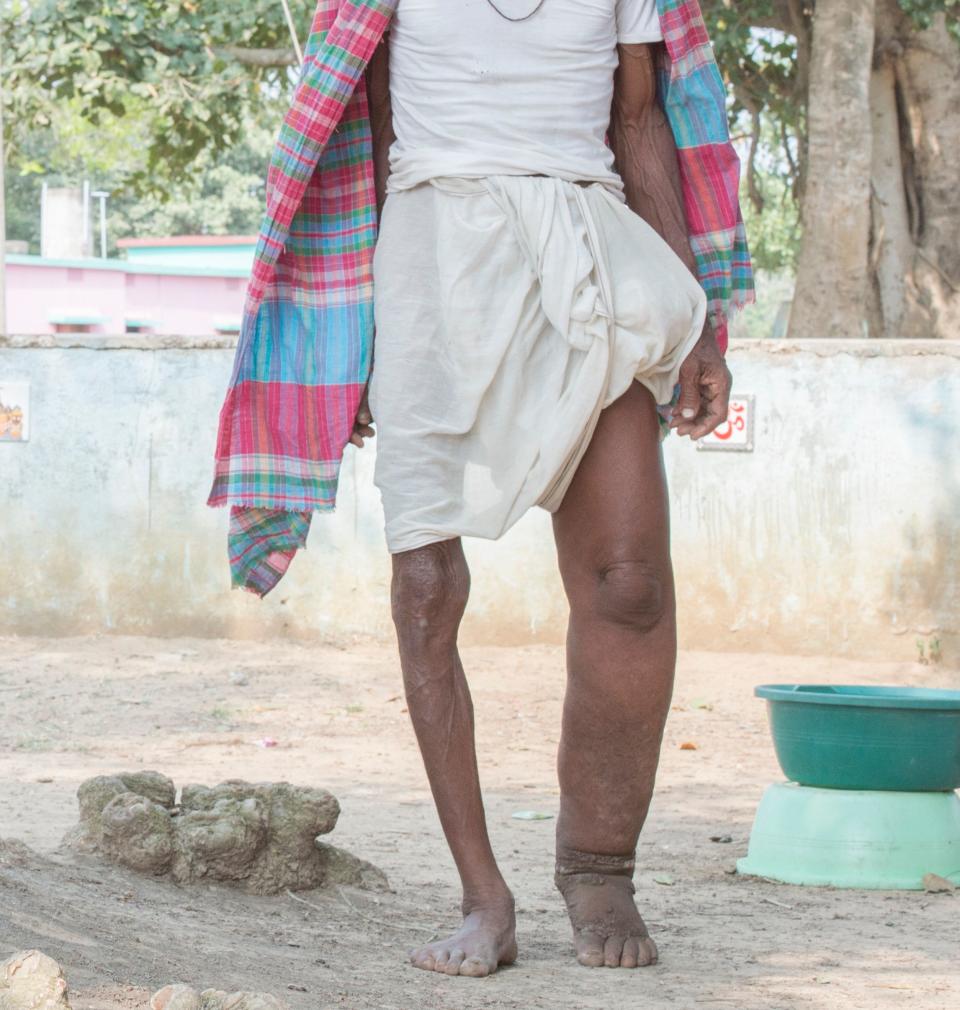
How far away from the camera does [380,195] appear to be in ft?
9.42

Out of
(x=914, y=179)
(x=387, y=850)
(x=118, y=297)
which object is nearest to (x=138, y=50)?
(x=914, y=179)

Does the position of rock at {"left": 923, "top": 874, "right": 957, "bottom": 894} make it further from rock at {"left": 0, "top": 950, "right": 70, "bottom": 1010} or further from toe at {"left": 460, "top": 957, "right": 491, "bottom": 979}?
rock at {"left": 0, "top": 950, "right": 70, "bottom": 1010}

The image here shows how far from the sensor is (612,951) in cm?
263

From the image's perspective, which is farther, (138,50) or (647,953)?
(138,50)

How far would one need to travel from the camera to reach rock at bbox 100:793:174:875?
10.2 feet

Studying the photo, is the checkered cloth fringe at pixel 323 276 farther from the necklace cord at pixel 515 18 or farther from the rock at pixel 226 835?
the rock at pixel 226 835

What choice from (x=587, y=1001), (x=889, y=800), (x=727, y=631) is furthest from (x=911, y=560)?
(x=587, y=1001)

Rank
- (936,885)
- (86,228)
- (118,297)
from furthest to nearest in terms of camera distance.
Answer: (86,228)
(118,297)
(936,885)

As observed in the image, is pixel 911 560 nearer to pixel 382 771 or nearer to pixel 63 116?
pixel 382 771

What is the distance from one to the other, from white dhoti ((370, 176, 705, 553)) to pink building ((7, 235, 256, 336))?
25.7 metres

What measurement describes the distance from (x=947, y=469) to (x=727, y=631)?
4.06ft

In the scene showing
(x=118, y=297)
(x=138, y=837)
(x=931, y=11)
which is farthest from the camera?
(x=118, y=297)

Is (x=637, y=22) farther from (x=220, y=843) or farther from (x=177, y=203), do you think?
(x=177, y=203)

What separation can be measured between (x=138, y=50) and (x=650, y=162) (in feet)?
30.1
